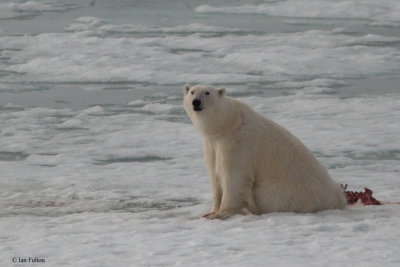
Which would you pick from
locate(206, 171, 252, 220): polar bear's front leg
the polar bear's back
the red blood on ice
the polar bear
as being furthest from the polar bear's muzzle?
the red blood on ice

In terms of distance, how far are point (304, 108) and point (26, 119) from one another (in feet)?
10.9

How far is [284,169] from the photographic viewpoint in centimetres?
484

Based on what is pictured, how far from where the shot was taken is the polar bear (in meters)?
4.83

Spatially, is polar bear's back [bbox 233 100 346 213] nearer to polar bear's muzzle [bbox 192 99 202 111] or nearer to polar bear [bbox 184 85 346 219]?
polar bear [bbox 184 85 346 219]

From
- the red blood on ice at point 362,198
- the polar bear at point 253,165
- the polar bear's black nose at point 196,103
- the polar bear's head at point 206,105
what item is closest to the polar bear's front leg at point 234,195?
the polar bear at point 253,165

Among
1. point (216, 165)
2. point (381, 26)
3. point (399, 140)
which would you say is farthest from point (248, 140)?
point (381, 26)

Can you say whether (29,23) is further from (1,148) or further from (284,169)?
(284,169)

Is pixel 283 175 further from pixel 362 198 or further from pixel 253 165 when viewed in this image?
pixel 362 198

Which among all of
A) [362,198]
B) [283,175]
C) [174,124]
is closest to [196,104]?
[283,175]

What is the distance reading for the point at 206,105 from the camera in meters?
4.81

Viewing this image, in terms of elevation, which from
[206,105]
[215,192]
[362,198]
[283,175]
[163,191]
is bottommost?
[163,191]

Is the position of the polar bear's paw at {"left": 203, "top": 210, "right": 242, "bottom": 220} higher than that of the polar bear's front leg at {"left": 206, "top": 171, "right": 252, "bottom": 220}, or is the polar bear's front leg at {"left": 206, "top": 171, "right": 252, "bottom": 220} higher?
the polar bear's front leg at {"left": 206, "top": 171, "right": 252, "bottom": 220}

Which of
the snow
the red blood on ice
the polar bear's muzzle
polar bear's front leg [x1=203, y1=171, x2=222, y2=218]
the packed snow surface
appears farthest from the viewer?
the red blood on ice

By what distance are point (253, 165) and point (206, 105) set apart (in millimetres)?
475
